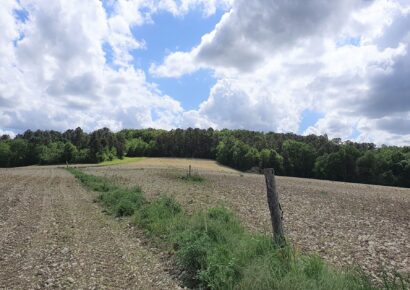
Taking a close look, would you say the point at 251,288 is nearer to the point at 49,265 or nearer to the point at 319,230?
the point at 49,265

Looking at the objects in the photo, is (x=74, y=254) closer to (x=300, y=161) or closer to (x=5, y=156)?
(x=300, y=161)

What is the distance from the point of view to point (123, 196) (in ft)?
82.0

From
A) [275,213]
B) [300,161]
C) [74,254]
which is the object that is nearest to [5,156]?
[300,161]

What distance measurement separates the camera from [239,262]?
32.7ft

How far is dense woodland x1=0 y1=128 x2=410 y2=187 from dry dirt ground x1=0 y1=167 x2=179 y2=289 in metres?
91.1

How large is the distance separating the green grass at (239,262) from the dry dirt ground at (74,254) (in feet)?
2.48

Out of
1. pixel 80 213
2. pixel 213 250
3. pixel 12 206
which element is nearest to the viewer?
pixel 213 250

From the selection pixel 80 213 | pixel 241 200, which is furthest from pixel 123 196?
pixel 241 200

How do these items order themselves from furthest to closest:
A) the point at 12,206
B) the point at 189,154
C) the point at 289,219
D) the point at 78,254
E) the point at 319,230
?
the point at 189,154
the point at 12,206
the point at 289,219
the point at 319,230
the point at 78,254

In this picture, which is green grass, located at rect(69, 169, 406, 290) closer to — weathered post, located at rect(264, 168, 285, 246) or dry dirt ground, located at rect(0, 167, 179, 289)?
weathered post, located at rect(264, 168, 285, 246)

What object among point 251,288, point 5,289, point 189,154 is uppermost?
point 189,154

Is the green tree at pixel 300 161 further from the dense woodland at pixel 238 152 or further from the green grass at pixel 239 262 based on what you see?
the green grass at pixel 239 262

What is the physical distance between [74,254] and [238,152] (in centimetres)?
12179

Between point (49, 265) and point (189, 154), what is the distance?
14673 cm
